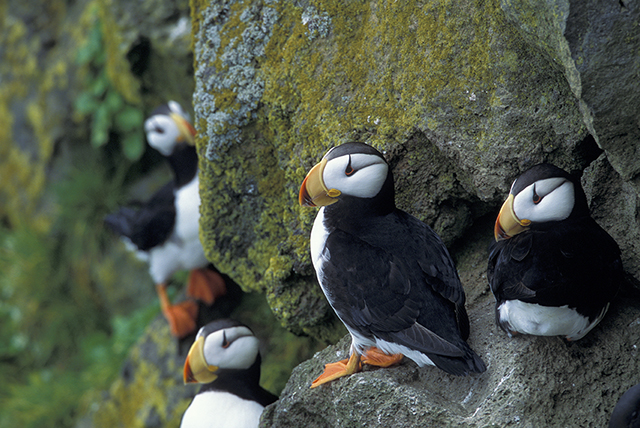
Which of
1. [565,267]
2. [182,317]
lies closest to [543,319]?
[565,267]

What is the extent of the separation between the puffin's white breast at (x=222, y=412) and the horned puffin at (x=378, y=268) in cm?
74

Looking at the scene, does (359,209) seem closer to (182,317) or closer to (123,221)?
(182,317)

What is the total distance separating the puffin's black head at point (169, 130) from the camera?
13.1ft

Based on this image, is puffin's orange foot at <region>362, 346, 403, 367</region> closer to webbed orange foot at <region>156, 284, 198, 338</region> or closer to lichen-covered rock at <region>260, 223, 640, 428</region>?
lichen-covered rock at <region>260, 223, 640, 428</region>

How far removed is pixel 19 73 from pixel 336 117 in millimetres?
4484

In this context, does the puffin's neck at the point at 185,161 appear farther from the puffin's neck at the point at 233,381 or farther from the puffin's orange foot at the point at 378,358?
the puffin's orange foot at the point at 378,358

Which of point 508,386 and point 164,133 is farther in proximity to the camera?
point 164,133

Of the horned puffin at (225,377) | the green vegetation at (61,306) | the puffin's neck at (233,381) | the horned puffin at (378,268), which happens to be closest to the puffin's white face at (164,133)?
the green vegetation at (61,306)

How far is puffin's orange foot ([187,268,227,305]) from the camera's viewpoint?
3.99m

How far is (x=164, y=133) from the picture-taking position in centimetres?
400

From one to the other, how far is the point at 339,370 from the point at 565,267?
91cm

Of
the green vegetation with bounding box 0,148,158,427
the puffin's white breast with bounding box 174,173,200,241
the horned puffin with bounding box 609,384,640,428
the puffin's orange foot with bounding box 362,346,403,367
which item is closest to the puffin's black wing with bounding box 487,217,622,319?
the horned puffin with bounding box 609,384,640,428

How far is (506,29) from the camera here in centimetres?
236

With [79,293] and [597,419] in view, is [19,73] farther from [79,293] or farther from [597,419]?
[597,419]
